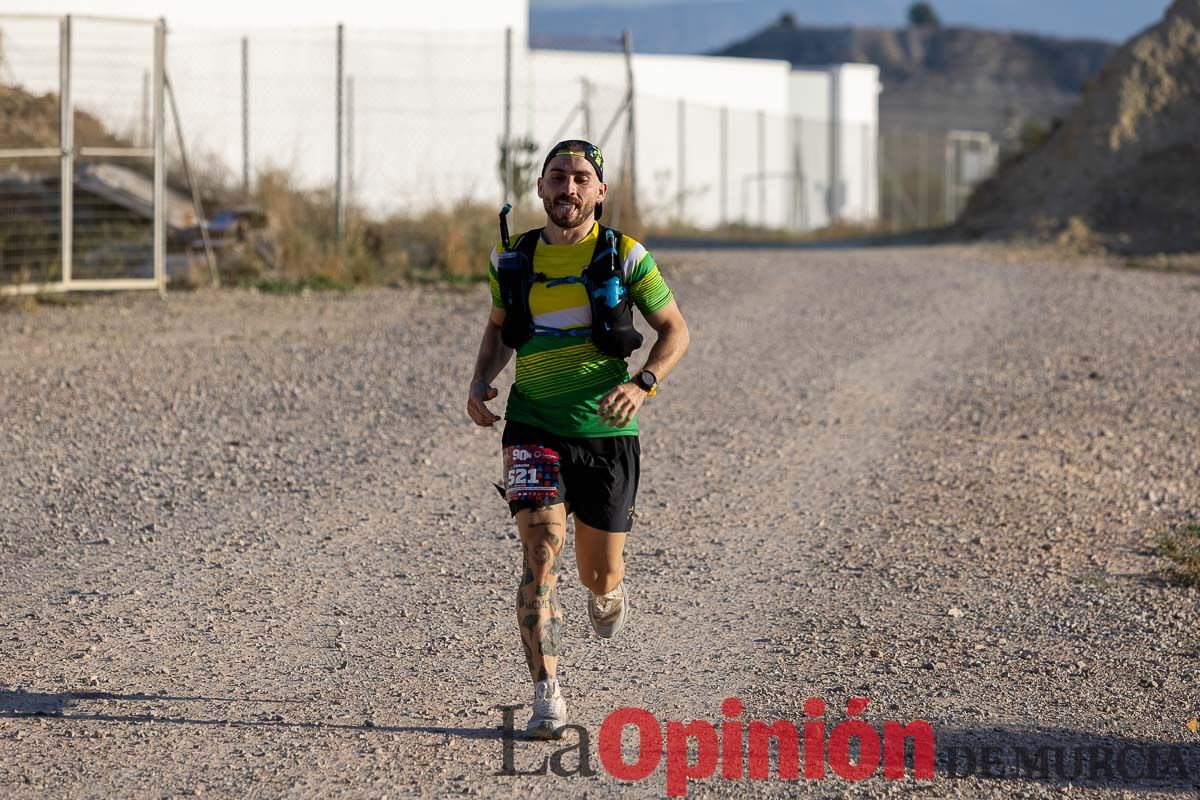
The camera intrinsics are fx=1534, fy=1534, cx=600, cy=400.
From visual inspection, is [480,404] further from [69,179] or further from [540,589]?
[69,179]

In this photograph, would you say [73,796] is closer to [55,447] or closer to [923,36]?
[55,447]

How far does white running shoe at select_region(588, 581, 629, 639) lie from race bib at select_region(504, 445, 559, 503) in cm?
51

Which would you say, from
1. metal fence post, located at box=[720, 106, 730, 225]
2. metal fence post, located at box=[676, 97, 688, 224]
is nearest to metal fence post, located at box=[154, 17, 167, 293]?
metal fence post, located at box=[720, 106, 730, 225]

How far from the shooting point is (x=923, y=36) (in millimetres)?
112500

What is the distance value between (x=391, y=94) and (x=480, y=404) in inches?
828

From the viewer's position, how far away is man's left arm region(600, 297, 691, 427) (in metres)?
4.32

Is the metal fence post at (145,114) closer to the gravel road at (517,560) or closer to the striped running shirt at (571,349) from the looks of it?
the gravel road at (517,560)

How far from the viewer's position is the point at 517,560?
6.54 metres

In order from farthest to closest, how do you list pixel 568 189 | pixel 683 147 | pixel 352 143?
pixel 683 147 → pixel 352 143 → pixel 568 189

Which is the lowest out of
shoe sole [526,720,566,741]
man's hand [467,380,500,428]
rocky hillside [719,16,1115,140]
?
shoe sole [526,720,566,741]

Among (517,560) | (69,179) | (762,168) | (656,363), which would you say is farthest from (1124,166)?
(656,363)

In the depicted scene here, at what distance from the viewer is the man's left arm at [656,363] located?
4.32 meters

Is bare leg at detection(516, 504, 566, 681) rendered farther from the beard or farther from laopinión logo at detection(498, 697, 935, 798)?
the beard

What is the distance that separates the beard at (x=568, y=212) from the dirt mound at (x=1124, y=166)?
18127mm
